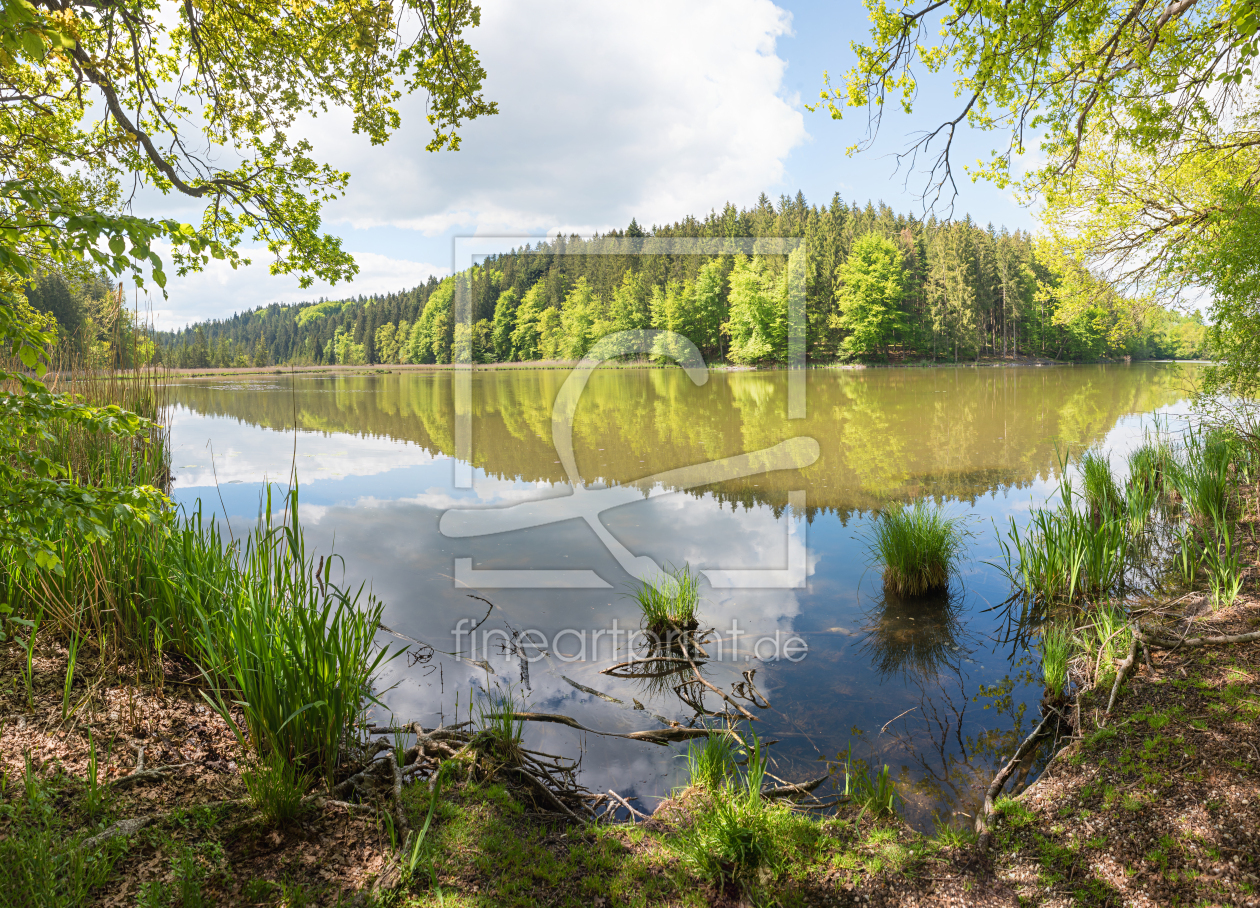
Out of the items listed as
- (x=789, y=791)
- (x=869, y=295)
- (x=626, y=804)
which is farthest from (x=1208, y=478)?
(x=869, y=295)

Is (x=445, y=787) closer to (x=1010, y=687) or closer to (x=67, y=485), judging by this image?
(x=67, y=485)

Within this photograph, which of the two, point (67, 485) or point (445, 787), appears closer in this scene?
point (67, 485)

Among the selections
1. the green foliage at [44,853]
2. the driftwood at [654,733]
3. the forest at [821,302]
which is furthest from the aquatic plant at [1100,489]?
the forest at [821,302]

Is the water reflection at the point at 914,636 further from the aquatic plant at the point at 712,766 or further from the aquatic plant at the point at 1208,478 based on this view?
the aquatic plant at the point at 1208,478

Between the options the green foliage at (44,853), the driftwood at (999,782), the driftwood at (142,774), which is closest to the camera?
the green foliage at (44,853)

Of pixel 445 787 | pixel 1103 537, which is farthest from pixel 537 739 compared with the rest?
pixel 1103 537

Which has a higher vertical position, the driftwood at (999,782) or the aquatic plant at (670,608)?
the aquatic plant at (670,608)

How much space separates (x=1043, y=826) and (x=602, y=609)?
3.43m

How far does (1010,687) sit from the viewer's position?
4.03 m

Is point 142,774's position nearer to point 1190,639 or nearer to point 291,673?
point 291,673

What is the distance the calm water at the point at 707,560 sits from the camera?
3637mm

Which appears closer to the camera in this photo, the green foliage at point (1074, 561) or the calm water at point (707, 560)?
the calm water at point (707, 560)

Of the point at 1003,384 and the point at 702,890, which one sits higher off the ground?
the point at 1003,384

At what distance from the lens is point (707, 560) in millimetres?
6488
